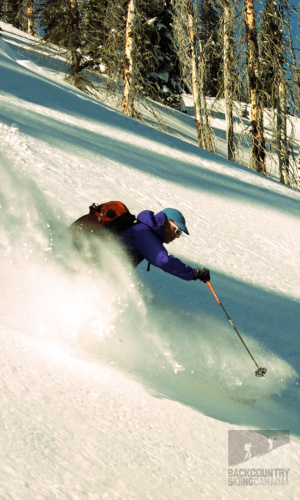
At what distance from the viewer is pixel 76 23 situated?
22188 mm

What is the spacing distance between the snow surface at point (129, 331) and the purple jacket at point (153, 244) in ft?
0.91

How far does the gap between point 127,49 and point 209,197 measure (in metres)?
7.87

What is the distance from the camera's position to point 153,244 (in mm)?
5043

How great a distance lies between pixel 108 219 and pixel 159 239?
0.52m

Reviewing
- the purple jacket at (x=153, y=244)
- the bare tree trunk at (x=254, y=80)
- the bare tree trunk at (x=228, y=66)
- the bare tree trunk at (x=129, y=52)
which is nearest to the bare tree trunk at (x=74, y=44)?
the bare tree trunk at (x=129, y=52)

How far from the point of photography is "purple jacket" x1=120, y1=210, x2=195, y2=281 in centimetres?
498

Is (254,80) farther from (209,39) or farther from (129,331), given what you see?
(129,331)

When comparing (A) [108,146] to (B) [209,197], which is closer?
(B) [209,197]

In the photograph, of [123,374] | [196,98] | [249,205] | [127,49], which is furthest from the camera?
[196,98]

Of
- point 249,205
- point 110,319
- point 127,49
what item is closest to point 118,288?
point 110,319

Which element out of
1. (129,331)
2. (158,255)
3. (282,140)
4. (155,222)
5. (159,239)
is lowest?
(129,331)

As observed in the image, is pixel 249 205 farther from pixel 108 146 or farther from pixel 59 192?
pixel 59 192

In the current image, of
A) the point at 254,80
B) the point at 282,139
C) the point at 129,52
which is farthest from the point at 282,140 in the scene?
the point at 129,52

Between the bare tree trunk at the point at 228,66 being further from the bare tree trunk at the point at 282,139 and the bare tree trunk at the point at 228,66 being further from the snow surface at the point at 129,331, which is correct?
the snow surface at the point at 129,331
